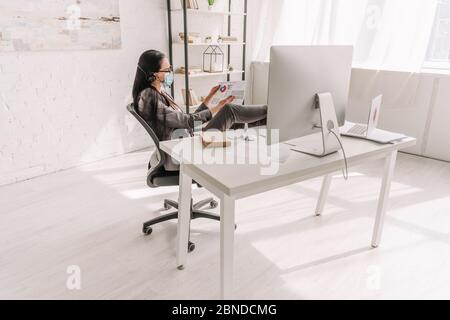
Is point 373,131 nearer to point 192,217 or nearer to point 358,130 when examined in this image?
point 358,130

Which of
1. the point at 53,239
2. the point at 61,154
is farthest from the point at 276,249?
the point at 61,154

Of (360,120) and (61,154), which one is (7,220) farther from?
(360,120)

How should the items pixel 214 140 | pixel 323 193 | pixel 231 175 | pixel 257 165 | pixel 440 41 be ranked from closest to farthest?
pixel 231 175, pixel 257 165, pixel 214 140, pixel 323 193, pixel 440 41

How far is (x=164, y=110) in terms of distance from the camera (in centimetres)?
204

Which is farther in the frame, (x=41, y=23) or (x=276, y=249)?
(x=41, y=23)

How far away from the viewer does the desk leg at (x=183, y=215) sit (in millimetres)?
1702

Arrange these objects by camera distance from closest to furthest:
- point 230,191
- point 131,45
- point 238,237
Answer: point 230,191 → point 238,237 → point 131,45

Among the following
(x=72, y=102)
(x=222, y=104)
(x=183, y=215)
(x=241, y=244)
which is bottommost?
(x=241, y=244)

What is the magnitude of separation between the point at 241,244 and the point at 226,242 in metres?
0.83

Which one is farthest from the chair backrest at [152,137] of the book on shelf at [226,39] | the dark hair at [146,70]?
the book on shelf at [226,39]

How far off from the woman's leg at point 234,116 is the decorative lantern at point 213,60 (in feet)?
7.94

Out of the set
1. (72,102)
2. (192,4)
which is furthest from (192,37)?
(72,102)

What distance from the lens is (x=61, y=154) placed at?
3.34 metres

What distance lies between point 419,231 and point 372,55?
219 cm
